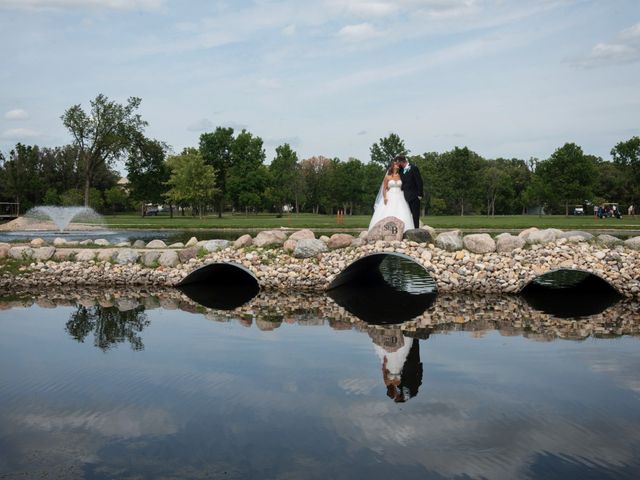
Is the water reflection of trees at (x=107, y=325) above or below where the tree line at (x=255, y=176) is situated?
below

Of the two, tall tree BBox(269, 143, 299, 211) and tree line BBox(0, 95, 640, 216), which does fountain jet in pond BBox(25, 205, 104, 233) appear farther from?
tall tree BBox(269, 143, 299, 211)

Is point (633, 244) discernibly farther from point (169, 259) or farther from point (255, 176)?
point (255, 176)

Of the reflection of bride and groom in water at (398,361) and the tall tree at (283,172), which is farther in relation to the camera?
the tall tree at (283,172)

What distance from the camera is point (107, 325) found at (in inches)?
496

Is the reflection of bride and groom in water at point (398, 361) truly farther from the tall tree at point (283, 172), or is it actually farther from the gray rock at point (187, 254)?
the tall tree at point (283, 172)

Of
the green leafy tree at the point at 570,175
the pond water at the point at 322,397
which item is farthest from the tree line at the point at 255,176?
the pond water at the point at 322,397

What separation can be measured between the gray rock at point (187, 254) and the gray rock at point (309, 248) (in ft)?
10.4

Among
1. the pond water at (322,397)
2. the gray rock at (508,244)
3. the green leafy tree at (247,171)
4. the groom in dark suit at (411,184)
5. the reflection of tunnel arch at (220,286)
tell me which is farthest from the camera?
the green leafy tree at (247,171)

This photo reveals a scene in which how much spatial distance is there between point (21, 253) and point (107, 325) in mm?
8457

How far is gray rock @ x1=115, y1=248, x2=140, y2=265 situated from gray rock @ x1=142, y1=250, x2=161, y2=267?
263 mm

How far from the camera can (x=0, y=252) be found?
19656 millimetres

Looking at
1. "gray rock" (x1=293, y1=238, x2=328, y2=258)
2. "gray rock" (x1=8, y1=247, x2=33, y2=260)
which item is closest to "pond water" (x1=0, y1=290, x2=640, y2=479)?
"gray rock" (x1=293, y1=238, x2=328, y2=258)

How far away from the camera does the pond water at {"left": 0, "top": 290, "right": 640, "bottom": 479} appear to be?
6.08 m

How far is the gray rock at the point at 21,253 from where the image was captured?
1919 cm
